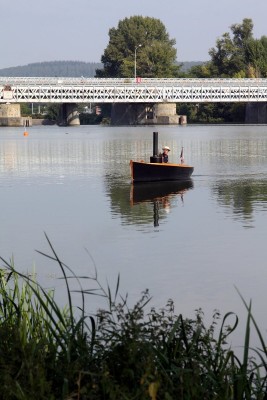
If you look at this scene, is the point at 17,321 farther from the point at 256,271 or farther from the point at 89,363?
the point at 256,271

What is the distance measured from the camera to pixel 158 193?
34156 mm

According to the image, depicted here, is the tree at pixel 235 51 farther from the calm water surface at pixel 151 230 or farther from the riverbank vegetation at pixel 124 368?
the riverbank vegetation at pixel 124 368

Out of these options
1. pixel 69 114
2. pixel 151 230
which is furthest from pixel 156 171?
pixel 69 114

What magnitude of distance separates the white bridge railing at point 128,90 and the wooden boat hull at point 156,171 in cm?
10561

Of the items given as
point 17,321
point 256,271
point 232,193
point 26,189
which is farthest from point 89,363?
point 26,189

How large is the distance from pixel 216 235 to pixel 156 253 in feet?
10.4

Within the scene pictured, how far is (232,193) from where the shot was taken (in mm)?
33906

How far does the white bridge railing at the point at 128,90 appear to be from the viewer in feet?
474

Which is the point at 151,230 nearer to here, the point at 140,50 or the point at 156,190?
the point at 156,190

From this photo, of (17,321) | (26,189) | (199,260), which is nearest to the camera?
(17,321)

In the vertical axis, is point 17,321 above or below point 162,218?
above

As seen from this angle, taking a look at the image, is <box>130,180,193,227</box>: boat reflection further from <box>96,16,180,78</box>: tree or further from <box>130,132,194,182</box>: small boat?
<box>96,16,180,78</box>: tree

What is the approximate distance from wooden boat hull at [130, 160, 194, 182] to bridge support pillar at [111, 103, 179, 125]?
373 feet

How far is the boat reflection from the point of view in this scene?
1173 inches
